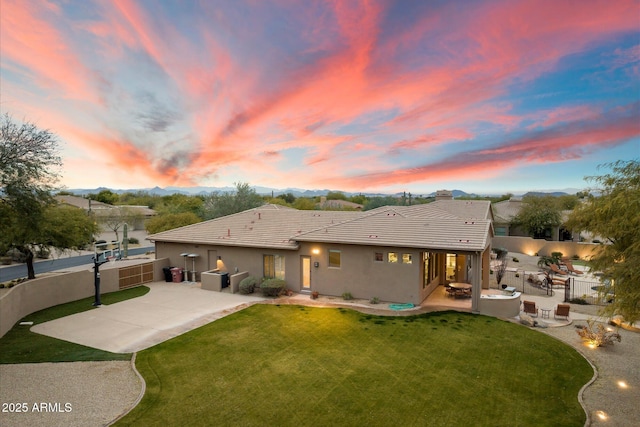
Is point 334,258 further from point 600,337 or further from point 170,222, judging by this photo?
point 170,222

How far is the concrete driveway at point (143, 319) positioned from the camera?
38.5 feet

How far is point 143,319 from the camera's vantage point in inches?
547

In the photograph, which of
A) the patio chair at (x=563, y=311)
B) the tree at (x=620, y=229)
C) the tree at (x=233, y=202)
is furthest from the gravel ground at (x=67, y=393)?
the tree at (x=233, y=202)

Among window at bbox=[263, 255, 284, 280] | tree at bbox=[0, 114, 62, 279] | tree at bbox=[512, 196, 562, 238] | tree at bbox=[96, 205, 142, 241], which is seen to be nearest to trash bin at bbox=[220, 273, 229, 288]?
window at bbox=[263, 255, 284, 280]

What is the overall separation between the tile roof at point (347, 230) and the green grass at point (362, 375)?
371cm

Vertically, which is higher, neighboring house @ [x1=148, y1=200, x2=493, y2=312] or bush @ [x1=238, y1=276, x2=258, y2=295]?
neighboring house @ [x1=148, y1=200, x2=493, y2=312]

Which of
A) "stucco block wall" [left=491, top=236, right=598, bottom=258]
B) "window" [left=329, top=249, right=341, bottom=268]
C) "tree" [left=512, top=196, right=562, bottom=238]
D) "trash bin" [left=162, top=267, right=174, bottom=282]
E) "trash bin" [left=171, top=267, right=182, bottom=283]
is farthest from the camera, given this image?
"tree" [left=512, top=196, right=562, bottom=238]

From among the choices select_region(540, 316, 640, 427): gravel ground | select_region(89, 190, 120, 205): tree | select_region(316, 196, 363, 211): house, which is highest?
select_region(89, 190, 120, 205): tree

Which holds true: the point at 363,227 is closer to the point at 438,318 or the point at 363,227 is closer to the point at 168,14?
the point at 438,318

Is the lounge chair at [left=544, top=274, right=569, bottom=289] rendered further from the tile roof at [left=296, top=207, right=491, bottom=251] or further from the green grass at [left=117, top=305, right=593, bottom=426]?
the green grass at [left=117, top=305, right=593, bottom=426]

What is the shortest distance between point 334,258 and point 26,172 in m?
13.1

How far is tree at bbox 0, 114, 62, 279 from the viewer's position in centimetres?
1140

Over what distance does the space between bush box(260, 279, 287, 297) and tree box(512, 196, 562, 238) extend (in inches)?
1294

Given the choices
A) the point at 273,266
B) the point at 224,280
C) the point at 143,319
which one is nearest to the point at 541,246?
the point at 273,266
